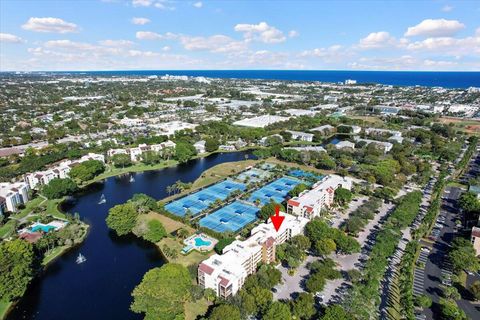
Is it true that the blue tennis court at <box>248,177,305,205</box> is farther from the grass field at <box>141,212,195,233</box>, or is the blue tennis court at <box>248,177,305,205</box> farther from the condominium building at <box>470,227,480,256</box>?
the condominium building at <box>470,227,480,256</box>

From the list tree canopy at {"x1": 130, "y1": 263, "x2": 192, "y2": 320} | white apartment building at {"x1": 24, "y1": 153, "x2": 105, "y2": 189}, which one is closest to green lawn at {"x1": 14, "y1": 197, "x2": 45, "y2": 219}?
white apartment building at {"x1": 24, "y1": 153, "x2": 105, "y2": 189}

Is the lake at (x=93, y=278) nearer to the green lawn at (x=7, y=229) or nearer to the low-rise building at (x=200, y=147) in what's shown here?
the green lawn at (x=7, y=229)

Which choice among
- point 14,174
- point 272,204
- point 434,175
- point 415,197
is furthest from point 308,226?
point 14,174

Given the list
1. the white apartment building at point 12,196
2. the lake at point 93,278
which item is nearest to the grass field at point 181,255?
the lake at point 93,278

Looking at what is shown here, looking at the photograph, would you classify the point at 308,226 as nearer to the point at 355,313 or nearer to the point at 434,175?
the point at 355,313

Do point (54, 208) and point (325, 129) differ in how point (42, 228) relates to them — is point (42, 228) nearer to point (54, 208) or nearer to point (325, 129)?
point (54, 208)
